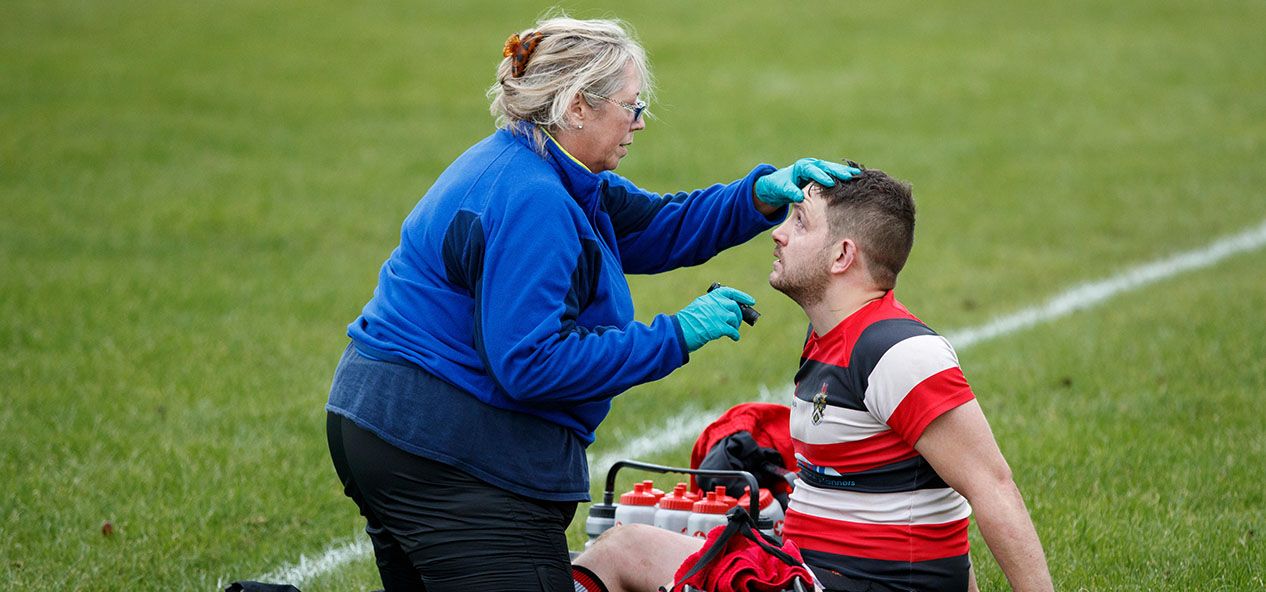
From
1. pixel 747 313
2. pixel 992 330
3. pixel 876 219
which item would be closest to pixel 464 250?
pixel 747 313

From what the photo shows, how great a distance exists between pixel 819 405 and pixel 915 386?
356 millimetres

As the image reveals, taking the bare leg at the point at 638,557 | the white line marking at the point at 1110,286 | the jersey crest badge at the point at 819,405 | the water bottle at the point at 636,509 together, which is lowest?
the white line marking at the point at 1110,286

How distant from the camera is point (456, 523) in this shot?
3520mm

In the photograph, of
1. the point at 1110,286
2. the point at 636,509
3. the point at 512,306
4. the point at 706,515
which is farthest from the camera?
the point at 1110,286

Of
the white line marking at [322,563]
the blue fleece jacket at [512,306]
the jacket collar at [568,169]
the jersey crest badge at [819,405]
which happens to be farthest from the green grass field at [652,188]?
the jacket collar at [568,169]

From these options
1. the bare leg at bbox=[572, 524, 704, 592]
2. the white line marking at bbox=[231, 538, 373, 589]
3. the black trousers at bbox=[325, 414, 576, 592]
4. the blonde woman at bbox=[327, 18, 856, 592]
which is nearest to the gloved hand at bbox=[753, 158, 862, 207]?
the blonde woman at bbox=[327, 18, 856, 592]

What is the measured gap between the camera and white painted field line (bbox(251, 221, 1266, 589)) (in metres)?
4.93

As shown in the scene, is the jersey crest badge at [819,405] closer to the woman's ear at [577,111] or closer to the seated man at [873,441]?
the seated man at [873,441]

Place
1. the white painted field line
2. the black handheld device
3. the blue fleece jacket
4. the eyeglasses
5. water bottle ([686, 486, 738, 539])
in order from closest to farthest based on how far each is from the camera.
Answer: the blue fleece jacket → the black handheld device → the eyeglasses → water bottle ([686, 486, 738, 539]) → the white painted field line

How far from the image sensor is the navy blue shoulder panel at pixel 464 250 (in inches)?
133

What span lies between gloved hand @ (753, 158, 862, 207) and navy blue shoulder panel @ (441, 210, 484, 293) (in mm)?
1038

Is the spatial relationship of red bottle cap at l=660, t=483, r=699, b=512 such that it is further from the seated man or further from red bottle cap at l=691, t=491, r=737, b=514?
the seated man

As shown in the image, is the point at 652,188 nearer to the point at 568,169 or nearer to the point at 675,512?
the point at 675,512

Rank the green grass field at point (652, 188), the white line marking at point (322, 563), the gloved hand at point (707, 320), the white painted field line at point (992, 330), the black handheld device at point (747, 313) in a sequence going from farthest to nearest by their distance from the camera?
the green grass field at point (652, 188), the white painted field line at point (992, 330), the white line marking at point (322, 563), the black handheld device at point (747, 313), the gloved hand at point (707, 320)
